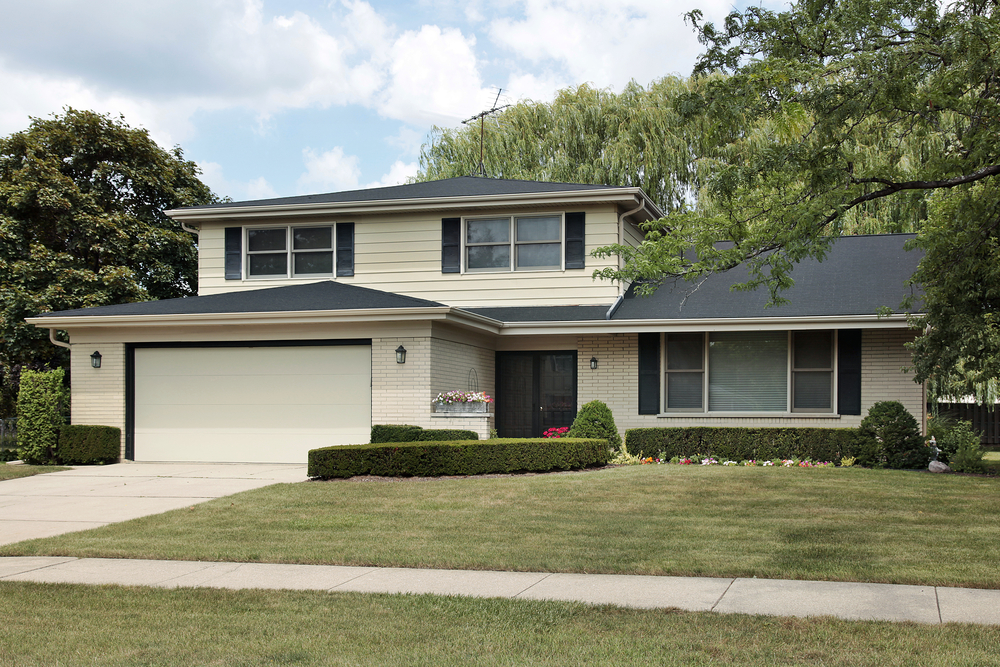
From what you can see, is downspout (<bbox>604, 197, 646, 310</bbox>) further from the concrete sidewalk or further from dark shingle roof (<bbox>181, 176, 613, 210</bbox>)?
the concrete sidewalk

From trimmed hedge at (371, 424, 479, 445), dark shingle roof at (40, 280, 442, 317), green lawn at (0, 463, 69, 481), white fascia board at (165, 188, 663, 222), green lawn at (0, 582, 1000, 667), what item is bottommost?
green lawn at (0, 463, 69, 481)

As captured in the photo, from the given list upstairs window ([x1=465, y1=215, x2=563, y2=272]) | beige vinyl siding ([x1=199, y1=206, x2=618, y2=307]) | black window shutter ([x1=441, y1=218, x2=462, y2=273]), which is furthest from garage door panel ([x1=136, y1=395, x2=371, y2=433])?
upstairs window ([x1=465, y1=215, x2=563, y2=272])

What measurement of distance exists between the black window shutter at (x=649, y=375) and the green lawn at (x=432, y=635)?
40.9 feet

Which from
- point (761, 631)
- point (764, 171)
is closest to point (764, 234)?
point (764, 171)

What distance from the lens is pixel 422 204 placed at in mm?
20047

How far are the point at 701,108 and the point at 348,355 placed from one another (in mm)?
9955

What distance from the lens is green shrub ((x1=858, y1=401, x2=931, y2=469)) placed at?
51.1 ft

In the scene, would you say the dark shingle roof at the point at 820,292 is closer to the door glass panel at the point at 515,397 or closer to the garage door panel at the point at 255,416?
the door glass panel at the point at 515,397

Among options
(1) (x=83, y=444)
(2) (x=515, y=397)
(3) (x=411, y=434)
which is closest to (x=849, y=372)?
(2) (x=515, y=397)

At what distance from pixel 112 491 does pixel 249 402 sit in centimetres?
455

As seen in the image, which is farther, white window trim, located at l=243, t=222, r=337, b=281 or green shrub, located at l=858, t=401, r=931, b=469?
white window trim, located at l=243, t=222, r=337, b=281

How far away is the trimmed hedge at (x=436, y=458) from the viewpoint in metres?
14.0

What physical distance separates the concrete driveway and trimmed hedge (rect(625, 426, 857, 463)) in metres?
6.60

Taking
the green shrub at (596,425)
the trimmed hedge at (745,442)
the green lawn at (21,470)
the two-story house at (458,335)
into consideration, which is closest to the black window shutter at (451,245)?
the two-story house at (458,335)
